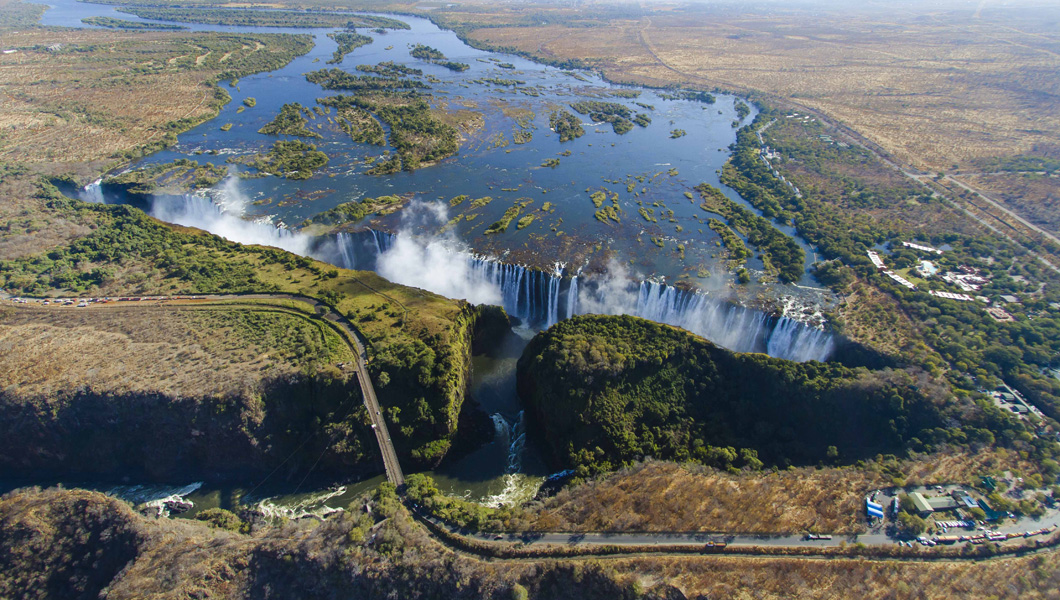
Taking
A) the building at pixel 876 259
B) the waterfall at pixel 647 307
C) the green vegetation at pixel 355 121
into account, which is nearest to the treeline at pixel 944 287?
the building at pixel 876 259

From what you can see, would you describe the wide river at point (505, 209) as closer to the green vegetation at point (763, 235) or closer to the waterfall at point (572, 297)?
the waterfall at point (572, 297)

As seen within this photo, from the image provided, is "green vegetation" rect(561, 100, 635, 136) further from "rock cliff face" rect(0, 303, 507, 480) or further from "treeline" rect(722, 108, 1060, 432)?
"rock cliff face" rect(0, 303, 507, 480)

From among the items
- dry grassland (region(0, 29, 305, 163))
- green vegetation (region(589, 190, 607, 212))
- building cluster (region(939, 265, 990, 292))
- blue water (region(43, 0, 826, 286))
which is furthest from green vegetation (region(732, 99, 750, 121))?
dry grassland (region(0, 29, 305, 163))

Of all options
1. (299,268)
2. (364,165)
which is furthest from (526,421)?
(364,165)

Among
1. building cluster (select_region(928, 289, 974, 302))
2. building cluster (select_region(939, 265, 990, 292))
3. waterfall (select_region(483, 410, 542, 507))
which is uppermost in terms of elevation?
building cluster (select_region(939, 265, 990, 292))

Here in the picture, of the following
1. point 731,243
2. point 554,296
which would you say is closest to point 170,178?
point 554,296

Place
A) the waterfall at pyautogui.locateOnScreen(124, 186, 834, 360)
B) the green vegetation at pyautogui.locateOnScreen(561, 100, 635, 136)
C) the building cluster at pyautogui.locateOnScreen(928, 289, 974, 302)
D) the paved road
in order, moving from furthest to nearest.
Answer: the green vegetation at pyautogui.locateOnScreen(561, 100, 635, 136)
the building cluster at pyautogui.locateOnScreen(928, 289, 974, 302)
the waterfall at pyautogui.locateOnScreen(124, 186, 834, 360)
the paved road

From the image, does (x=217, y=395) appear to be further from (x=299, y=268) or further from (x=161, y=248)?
(x=161, y=248)

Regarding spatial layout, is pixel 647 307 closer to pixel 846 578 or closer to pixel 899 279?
pixel 846 578
